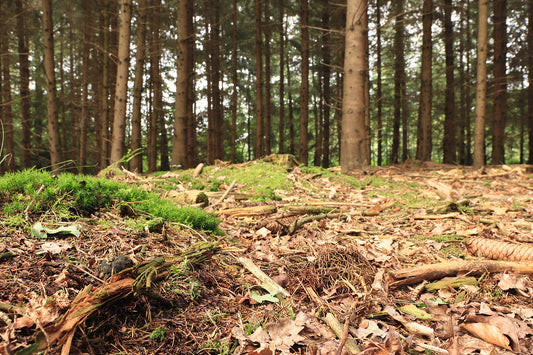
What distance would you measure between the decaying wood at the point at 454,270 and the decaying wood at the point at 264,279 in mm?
917

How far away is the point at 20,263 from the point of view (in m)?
1.75

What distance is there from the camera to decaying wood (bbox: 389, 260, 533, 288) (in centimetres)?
239

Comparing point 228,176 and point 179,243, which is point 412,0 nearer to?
point 228,176

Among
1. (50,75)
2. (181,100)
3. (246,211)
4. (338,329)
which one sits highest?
(50,75)

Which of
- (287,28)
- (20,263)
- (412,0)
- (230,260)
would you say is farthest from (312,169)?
(287,28)

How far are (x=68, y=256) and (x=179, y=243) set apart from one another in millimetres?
841

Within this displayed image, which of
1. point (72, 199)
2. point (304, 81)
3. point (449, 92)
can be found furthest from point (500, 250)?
point (449, 92)

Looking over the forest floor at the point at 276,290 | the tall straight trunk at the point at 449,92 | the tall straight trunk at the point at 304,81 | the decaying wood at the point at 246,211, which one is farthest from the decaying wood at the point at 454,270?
the tall straight trunk at the point at 449,92

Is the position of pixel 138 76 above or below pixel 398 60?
below

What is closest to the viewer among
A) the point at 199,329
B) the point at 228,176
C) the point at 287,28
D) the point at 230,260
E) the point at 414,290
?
the point at 199,329

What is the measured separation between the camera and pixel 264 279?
89.1 inches

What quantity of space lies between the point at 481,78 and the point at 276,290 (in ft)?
34.8

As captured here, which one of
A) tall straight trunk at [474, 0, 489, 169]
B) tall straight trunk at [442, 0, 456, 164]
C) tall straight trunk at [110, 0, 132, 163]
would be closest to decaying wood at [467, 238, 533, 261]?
tall straight trunk at [474, 0, 489, 169]

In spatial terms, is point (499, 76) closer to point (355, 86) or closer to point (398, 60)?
point (398, 60)
